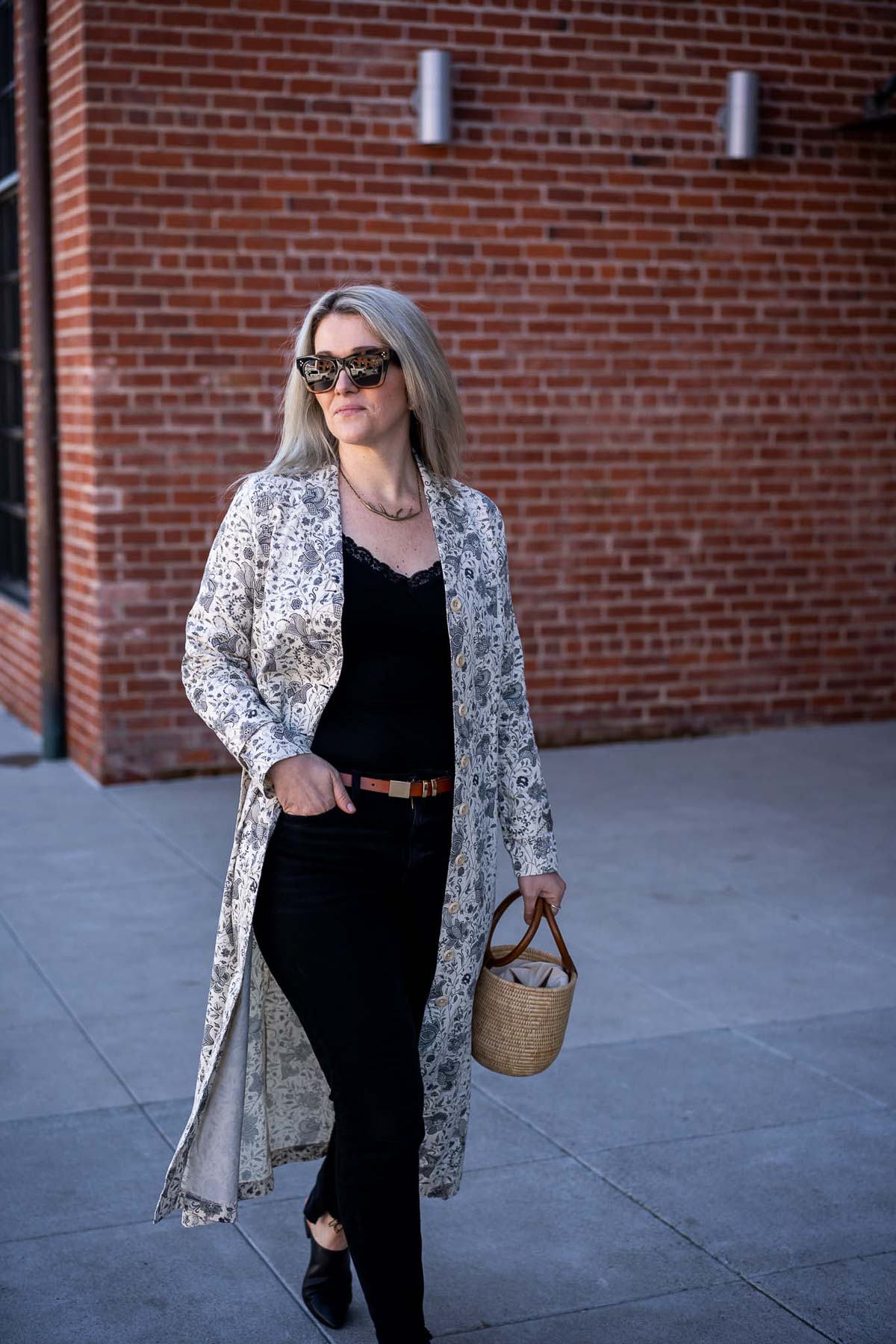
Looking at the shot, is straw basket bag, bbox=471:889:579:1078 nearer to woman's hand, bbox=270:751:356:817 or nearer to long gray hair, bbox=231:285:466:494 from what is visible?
woman's hand, bbox=270:751:356:817

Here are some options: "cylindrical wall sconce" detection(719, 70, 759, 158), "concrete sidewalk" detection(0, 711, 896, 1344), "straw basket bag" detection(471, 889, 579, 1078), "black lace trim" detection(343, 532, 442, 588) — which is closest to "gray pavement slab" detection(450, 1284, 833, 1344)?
"concrete sidewalk" detection(0, 711, 896, 1344)

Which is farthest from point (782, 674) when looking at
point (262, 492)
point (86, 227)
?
point (262, 492)

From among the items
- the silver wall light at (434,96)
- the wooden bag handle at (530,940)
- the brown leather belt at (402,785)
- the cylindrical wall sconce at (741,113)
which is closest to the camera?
the brown leather belt at (402,785)

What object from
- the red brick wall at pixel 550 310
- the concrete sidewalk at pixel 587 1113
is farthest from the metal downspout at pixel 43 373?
the concrete sidewalk at pixel 587 1113

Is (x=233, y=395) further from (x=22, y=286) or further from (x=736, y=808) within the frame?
(x=736, y=808)

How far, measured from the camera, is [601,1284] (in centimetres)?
338

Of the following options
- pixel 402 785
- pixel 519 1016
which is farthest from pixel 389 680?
pixel 519 1016

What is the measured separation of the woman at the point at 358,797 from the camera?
2.84m

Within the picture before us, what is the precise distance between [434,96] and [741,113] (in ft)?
5.68

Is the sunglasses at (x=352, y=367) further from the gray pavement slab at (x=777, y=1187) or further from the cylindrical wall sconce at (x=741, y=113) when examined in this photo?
the cylindrical wall sconce at (x=741, y=113)

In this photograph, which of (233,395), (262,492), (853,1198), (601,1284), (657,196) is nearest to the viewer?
(262,492)

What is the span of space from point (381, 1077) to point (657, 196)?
6938 mm

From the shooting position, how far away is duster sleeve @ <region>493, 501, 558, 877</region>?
3246 mm

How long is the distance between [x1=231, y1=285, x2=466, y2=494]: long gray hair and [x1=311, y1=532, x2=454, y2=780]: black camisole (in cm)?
24
